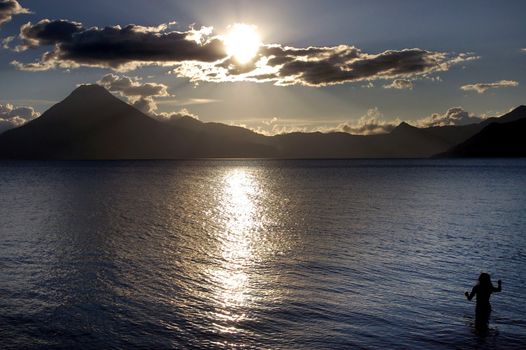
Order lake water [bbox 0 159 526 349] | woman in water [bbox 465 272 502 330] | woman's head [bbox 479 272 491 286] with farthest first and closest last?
woman's head [bbox 479 272 491 286]
woman in water [bbox 465 272 502 330]
lake water [bbox 0 159 526 349]

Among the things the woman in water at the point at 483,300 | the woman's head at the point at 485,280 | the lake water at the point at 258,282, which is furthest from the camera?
the woman's head at the point at 485,280

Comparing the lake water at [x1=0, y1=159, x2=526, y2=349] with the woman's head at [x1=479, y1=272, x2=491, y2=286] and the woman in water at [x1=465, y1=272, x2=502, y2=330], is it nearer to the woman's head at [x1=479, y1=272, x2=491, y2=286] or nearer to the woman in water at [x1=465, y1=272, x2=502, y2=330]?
the woman in water at [x1=465, y1=272, x2=502, y2=330]

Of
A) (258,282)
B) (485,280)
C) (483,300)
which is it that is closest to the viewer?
(483,300)

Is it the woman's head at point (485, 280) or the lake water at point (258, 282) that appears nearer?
Answer: the lake water at point (258, 282)

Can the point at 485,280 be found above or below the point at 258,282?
above

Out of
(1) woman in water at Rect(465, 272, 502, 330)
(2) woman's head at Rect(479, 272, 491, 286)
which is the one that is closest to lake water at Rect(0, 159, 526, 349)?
(1) woman in water at Rect(465, 272, 502, 330)

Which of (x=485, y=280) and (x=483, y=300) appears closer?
(x=483, y=300)

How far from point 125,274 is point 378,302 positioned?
16.9 meters

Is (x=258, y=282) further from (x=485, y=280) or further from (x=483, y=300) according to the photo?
(x=485, y=280)

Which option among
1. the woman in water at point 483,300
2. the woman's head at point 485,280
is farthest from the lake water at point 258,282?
the woman's head at point 485,280

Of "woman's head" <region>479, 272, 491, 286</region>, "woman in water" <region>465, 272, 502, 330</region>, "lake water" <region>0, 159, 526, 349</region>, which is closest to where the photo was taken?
"lake water" <region>0, 159, 526, 349</region>

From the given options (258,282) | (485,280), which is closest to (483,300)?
(485,280)

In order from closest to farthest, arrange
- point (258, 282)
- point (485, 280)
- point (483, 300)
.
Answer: point (483, 300)
point (485, 280)
point (258, 282)

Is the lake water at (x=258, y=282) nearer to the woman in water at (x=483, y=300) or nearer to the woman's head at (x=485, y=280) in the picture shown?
the woman in water at (x=483, y=300)
